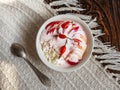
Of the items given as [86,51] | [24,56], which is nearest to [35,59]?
[24,56]

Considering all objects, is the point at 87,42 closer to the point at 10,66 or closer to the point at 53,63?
the point at 53,63

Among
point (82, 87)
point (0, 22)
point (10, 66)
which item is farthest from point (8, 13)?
point (82, 87)

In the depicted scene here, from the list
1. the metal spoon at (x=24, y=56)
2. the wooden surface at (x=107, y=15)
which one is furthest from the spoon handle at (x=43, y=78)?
the wooden surface at (x=107, y=15)

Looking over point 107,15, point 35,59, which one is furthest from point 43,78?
point 107,15

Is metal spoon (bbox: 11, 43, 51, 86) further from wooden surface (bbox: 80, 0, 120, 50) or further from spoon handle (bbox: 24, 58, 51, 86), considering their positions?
wooden surface (bbox: 80, 0, 120, 50)

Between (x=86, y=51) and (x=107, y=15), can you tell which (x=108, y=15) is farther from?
(x=86, y=51)

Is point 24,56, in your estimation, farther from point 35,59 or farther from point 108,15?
point 108,15
